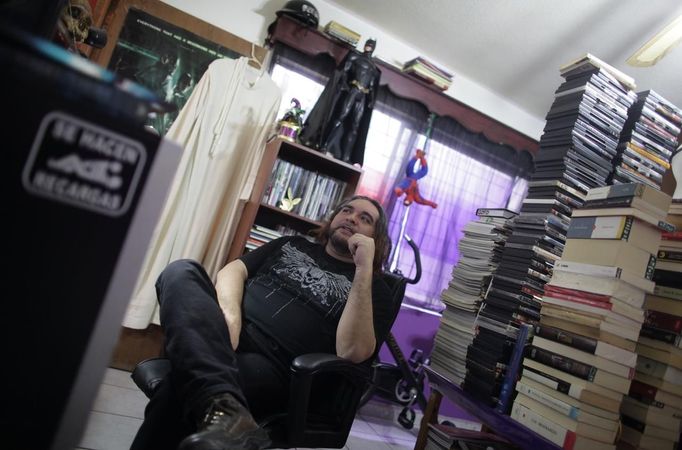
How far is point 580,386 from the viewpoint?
4.48 ft

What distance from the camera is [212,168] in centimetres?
228

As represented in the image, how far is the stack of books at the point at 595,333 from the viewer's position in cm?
137

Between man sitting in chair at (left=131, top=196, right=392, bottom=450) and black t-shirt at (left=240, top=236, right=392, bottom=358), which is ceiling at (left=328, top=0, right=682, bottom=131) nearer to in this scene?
man sitting in chair at (left=131, top=196, right=392, bottom=450)

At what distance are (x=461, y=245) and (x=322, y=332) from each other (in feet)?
4.52

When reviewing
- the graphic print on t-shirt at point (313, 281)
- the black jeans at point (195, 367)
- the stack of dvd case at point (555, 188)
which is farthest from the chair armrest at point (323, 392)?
the stack of dvd case at point (555, 188)

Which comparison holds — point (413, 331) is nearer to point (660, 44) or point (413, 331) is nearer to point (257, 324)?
point (257, 324)

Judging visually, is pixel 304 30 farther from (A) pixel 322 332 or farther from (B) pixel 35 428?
(B) pixel 35 428

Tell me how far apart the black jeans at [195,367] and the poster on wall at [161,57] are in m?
1.59

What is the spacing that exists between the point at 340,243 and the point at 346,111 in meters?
1.21

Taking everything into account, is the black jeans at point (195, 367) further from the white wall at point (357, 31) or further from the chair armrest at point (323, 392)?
the white wall at point (357, 31)

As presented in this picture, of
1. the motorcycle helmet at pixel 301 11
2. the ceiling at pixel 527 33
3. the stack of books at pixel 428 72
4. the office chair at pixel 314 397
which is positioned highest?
the ceiling at pixel 527 33

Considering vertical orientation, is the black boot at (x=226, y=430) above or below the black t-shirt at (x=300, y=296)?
below

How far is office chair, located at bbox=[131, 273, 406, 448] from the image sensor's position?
103cm

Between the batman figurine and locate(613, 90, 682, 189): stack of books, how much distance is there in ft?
4.80
